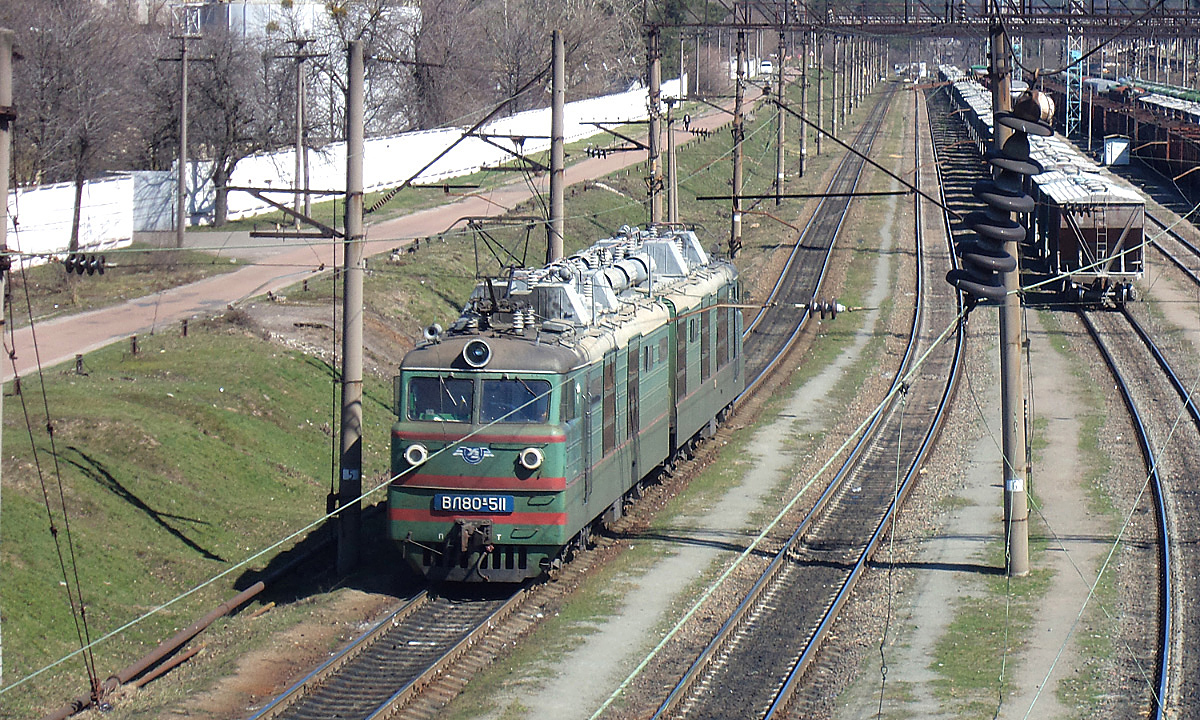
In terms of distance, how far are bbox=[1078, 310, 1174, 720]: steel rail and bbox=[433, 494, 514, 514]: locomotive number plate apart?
7592 millimetres

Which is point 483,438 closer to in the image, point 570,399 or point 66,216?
point 570,399

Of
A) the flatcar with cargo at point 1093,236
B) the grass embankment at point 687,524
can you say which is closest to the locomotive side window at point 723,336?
the grass embankment at point 687,524

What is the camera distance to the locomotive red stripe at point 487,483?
666 inches

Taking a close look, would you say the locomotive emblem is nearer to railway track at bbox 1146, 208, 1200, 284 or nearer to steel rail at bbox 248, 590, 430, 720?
steel rail at bbox 248, 590, 430, 720

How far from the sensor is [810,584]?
18656 mm

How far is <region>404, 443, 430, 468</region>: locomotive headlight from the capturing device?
17.0 m

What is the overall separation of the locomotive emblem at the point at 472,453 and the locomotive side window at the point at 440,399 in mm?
402

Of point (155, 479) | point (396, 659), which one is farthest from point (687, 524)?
point (155, 479)

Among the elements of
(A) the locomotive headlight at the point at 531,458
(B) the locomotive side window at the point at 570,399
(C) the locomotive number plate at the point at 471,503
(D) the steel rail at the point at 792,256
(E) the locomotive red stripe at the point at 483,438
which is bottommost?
(C) the locomotive number plate at the point at 471,503

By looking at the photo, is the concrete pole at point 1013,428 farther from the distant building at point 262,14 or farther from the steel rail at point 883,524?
the distant building at point 262,14

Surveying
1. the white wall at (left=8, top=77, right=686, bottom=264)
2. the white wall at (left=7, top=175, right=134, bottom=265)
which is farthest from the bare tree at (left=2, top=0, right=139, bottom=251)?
the white wall at (left=8, top=77, right=686, bottom=264)

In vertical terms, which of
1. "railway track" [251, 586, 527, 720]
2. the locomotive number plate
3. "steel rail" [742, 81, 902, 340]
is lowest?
"railway track" [251, 586, 527, 720]

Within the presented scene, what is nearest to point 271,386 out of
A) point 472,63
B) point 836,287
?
point 836,287

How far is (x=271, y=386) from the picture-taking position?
88.2ft
